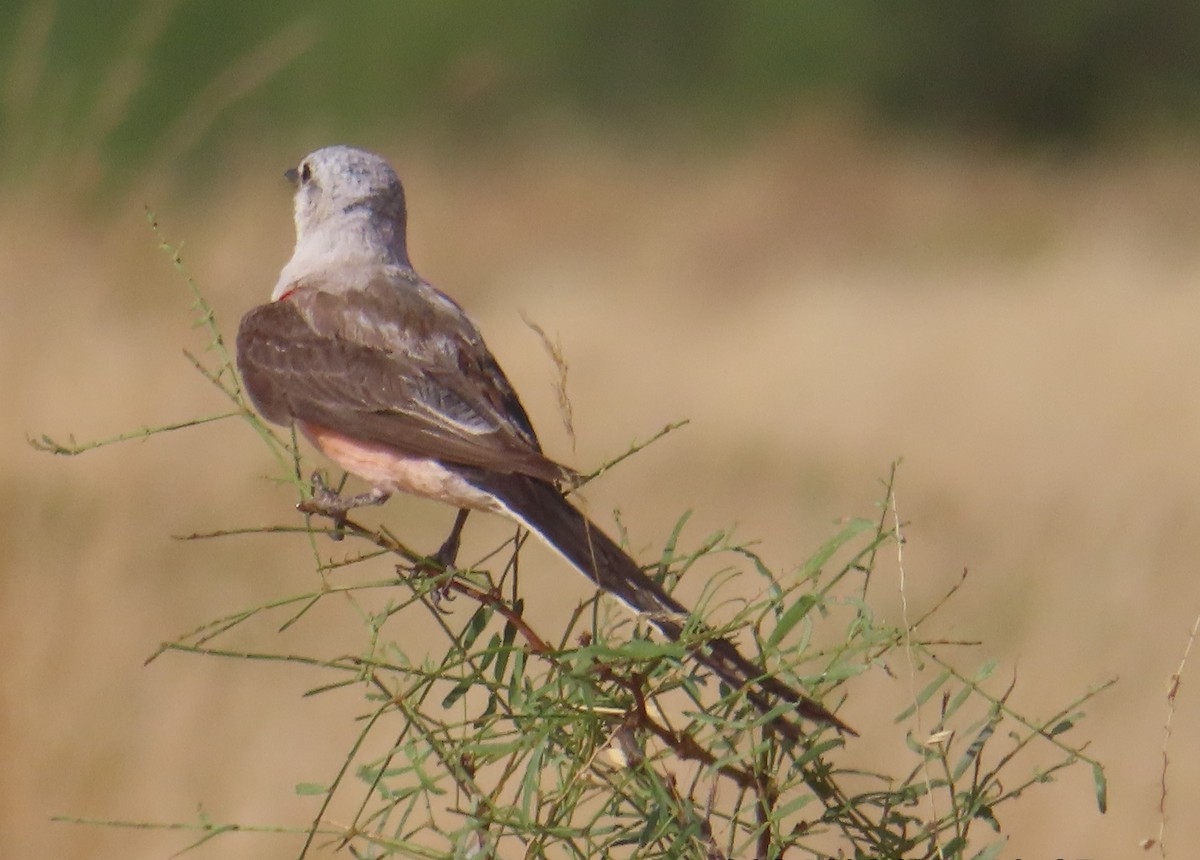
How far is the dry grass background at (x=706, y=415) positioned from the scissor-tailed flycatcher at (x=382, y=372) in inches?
15.9

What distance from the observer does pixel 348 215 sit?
492cm

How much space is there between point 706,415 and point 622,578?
1042cm

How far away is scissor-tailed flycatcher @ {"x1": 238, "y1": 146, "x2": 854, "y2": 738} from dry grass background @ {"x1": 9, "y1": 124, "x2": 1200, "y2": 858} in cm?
40

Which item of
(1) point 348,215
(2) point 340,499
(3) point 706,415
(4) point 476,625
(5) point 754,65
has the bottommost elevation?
(4) point 476,625

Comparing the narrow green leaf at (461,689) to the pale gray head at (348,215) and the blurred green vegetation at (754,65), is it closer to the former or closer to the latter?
the pale gray head at (348,215)

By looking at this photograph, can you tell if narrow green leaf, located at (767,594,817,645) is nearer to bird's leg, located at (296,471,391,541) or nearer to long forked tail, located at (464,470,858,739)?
long forked tail, located at (464,470,858,739)

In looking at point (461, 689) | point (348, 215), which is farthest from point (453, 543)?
point (461, 689)

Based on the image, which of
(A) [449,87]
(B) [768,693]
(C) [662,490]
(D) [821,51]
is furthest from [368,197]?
(D) [821,51]

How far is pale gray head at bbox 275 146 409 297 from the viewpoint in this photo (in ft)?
16.0

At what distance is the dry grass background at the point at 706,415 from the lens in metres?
5.81

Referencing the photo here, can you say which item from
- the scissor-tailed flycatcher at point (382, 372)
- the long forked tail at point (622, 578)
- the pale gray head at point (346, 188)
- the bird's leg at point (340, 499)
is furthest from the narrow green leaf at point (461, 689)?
the pale gray head at point (346, 188)

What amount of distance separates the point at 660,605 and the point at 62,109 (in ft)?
12.1

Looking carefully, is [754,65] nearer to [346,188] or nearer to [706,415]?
[706,415]

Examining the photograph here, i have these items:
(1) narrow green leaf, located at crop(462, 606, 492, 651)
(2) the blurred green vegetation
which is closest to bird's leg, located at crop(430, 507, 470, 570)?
(1) narrow green leaf, located at crop(462, 606, 492, 651)
